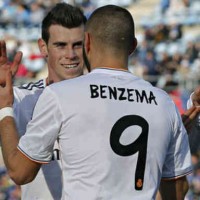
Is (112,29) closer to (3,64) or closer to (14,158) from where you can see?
(3,64)

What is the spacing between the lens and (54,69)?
4871mm

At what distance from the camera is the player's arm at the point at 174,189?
365 cm

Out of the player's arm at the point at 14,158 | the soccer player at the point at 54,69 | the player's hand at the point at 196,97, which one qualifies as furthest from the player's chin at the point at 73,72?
the player's arm at the point at 14,158

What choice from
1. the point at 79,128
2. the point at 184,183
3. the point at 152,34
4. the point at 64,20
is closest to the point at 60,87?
the point at 79,128

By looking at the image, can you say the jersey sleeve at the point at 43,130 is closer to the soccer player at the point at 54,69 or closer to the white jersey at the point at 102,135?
the white jersey at the point at 102,135

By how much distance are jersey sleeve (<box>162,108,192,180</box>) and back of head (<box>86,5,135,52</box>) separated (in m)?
0.44

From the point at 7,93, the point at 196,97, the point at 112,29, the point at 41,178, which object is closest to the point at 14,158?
the point at 7,93

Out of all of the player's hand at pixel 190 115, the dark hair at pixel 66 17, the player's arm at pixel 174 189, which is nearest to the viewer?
the player's arm at pixel 174 189

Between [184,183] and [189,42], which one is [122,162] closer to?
[184,183]

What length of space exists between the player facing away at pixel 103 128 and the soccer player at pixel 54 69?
1.02 metres

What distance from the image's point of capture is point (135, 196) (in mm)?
3328

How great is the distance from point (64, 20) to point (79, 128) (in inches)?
73.2

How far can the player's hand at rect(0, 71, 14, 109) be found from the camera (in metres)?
3.57

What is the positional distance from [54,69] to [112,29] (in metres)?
1.54
